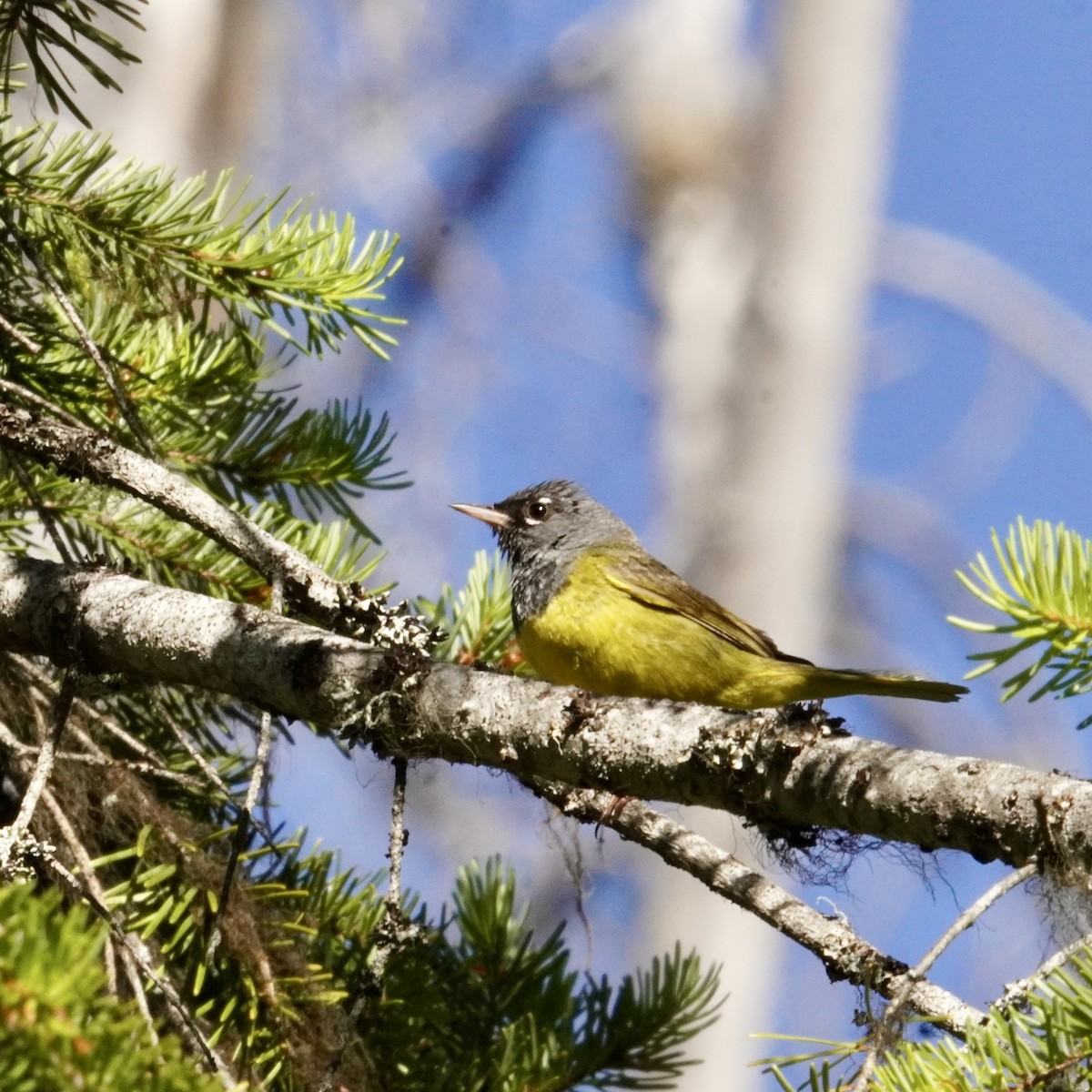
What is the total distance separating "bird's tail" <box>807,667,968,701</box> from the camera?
3523mm

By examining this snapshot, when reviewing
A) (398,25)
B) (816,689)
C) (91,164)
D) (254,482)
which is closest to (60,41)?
(91,164)

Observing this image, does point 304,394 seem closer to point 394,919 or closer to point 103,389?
point 103,389

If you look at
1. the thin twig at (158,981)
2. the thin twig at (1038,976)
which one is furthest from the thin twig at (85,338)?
the thin twig at (1038,976)

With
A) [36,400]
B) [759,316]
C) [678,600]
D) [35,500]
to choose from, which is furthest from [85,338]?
[759,316]

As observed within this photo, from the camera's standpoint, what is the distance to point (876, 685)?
3842 millimetres

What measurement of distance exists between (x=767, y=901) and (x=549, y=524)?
103 inches

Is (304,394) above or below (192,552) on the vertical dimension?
above

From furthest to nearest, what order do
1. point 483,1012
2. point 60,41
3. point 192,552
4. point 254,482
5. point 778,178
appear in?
point 778,178 < point 254,482 < point 192,552 < point 483,1012 < point 60,41

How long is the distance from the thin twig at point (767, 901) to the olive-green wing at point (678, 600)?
5.49 feet

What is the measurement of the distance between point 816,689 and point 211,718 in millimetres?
1995

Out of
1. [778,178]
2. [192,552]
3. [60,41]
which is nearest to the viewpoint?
[60,41]

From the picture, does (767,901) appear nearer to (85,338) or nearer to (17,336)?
(85,338)

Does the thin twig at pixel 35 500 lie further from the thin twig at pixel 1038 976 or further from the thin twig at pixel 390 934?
the thin twig at pixel 1038 976

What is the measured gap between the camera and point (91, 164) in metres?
2.35
